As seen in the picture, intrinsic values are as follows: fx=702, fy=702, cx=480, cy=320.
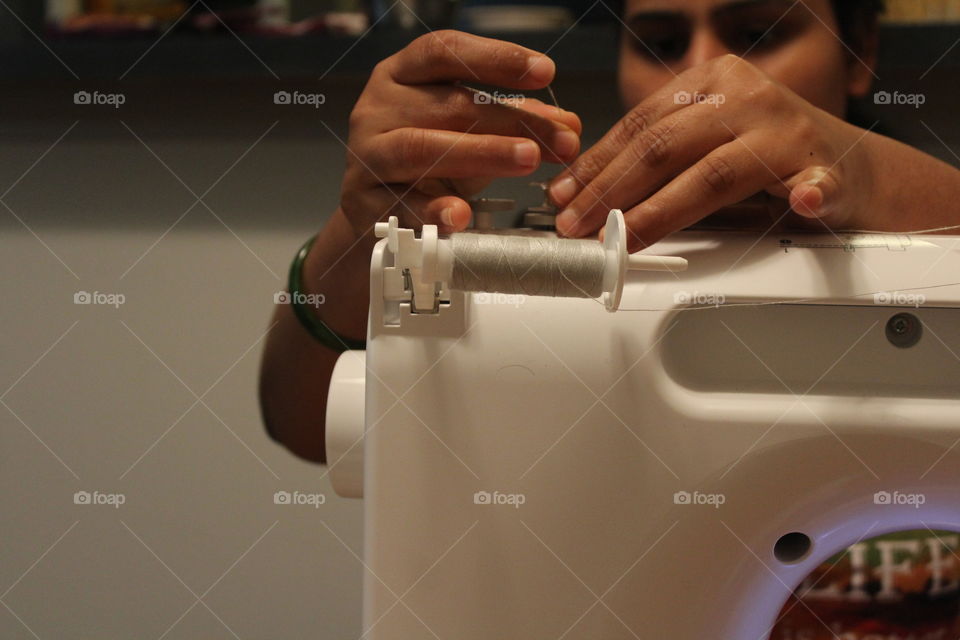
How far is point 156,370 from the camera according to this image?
1.02 meters

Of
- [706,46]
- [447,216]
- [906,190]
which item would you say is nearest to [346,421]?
[447,216]

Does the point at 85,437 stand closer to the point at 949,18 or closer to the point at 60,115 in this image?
the point at 60,115

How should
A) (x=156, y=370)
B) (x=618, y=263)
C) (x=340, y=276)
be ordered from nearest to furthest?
(x=618, y=263)
(x=340, y=276)
(x=156, y=370)

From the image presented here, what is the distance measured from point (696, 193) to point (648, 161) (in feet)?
0.14

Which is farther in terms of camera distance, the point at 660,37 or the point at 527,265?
the point at 660,37

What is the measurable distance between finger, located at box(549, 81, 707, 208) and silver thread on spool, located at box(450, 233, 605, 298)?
13cm

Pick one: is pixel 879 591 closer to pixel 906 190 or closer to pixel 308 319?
pixel 906 190

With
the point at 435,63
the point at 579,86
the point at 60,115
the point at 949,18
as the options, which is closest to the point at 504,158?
the point at 435,63

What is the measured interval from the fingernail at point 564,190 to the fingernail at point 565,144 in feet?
0.09

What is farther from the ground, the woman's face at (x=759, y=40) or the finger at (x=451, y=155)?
the woman's face at (x=759, y=40)

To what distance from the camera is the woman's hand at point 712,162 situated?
405 mm

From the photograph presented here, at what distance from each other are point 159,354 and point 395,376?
31.2 inches

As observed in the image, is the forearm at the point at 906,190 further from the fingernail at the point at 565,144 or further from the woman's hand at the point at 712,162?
the fingernail at the point at 565,144

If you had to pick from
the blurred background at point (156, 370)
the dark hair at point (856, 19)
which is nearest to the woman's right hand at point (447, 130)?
the dark hair at point (856, 19)
